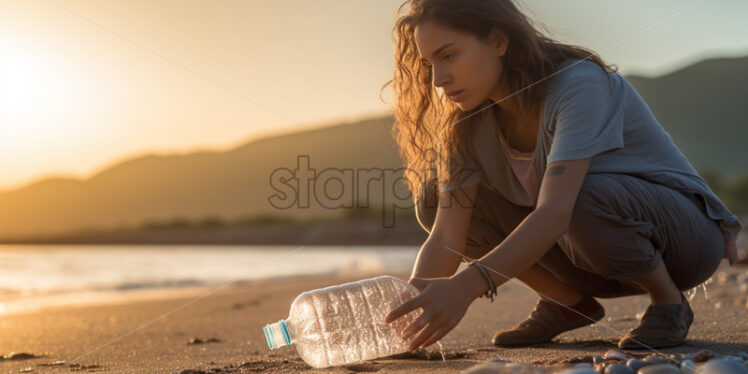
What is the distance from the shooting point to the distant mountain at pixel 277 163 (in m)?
53.3

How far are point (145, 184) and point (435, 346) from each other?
6577 centimetres

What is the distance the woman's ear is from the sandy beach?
39.0 inches

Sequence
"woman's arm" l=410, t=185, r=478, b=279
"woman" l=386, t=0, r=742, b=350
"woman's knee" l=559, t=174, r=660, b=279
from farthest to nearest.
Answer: "woman's arm" l=410, t=185, r=478, b=279 → "woman's knee" l=559, t=174, r=660, b=279 → "woman" l=386, t=0, r=742, b=350

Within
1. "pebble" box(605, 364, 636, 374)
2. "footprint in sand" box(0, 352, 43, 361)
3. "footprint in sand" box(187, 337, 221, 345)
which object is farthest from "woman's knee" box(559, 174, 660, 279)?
"footprint in sand" box(0, 352, 43, 361)

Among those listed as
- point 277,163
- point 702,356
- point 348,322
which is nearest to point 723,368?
point 702,356

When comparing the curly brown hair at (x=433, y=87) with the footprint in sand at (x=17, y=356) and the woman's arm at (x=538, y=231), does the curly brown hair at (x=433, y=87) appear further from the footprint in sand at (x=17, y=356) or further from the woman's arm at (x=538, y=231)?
the footprint in sand at (x=17, y=356)

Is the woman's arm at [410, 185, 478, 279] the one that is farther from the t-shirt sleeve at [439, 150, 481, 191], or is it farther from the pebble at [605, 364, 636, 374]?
the pebble at [605, 364, 636, 374]

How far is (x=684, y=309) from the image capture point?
2217mm

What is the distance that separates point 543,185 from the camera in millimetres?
1959

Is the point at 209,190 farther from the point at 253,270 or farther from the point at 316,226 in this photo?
the point at 253,270

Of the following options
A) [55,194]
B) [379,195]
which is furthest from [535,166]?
[55,194]

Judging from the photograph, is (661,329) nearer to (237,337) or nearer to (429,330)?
(429,330)

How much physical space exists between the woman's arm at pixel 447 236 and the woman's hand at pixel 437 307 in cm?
52

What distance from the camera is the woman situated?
6.41 ft
